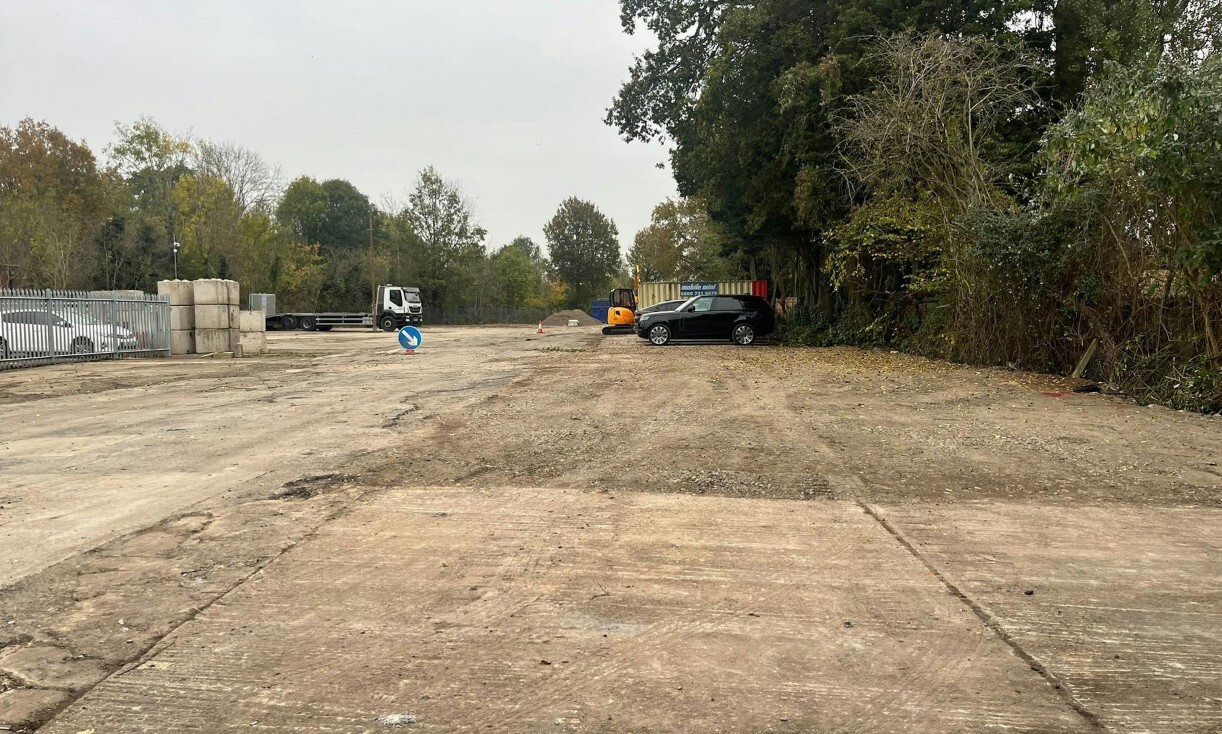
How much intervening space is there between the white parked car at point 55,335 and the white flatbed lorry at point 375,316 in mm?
23113

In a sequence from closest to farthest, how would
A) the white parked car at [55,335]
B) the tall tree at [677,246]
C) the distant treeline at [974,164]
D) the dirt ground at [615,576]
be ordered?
the dirt ground at [615,576], the distant treeline at [974,164], the white parked car at [55,335], the tall tree at [677,246]

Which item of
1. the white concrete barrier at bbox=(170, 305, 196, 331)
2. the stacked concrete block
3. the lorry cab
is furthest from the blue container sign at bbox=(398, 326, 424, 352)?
the lorry cab

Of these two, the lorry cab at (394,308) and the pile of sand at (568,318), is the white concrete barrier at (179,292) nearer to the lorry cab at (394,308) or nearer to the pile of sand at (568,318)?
the lorry cab at (394,308)

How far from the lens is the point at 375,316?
43094 millimetres

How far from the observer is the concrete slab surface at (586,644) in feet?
Answer: 9.27

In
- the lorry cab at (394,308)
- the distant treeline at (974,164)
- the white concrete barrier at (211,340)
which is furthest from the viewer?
the lorry cab at (394,308)

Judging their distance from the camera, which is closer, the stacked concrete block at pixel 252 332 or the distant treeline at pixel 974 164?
the distant treeline at pixel 974 164

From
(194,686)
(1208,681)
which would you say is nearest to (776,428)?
(1208,681)

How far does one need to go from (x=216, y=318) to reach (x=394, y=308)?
23288mm

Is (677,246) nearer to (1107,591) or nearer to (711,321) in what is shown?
(711,321)

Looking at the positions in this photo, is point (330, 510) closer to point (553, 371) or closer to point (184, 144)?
point (553, 371)

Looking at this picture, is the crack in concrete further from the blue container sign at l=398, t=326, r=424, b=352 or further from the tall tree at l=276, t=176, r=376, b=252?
the tall tree at l=276, t=176, r=376, b=252

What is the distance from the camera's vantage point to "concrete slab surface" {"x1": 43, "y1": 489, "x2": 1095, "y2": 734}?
282cm

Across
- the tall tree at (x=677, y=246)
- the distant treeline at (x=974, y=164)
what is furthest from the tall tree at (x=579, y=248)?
the distant treeline at (x=974, y=164)
